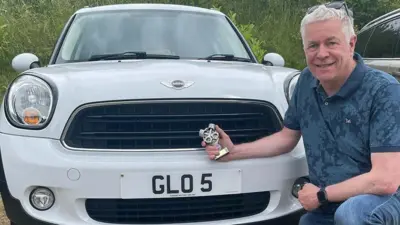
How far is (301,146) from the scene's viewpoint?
9.83 feet

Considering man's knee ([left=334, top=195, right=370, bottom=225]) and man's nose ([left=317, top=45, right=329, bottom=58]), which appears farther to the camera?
man's nose ([left=317, top=45, right=329, bottom=58])

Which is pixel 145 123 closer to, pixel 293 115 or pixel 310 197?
pixel 293 115

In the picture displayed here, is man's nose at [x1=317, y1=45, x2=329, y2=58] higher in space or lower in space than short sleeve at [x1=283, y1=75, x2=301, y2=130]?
higher

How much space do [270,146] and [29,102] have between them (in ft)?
4.01

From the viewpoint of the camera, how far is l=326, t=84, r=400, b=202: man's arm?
2.35m

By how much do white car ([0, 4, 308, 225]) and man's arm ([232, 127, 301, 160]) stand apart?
0.13 feet

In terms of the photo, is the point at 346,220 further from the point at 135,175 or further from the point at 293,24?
the point at 293,24

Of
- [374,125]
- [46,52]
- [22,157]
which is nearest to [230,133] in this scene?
[374,125]

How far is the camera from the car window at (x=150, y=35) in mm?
4012

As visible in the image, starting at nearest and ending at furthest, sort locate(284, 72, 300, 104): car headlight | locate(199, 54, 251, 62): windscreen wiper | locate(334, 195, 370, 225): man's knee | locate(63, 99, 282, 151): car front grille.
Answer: locate(334, 195, 370, 225): man's knee
locate(63, 99, 282, 151): car front grille
locate(284, 72, 300, 104): car headlight
locate(199, 54, 251, 62): windscreen wiper

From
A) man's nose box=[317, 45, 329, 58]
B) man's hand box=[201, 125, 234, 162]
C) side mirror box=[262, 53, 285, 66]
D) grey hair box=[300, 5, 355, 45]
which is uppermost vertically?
grey hair box=[300, 5, 355, 45]

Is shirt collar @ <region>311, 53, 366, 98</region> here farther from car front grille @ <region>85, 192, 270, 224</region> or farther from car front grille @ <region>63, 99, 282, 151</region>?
car front grille @ <region>85, 192, 270, 224</region>

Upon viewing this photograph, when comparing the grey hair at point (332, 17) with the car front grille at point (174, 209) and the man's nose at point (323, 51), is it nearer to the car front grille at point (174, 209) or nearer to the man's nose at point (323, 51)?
the man's nose at point (323, 51)

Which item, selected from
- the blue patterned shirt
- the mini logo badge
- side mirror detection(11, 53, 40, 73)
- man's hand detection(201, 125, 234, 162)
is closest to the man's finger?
man's hand detection(201, 125, 234, 162)
